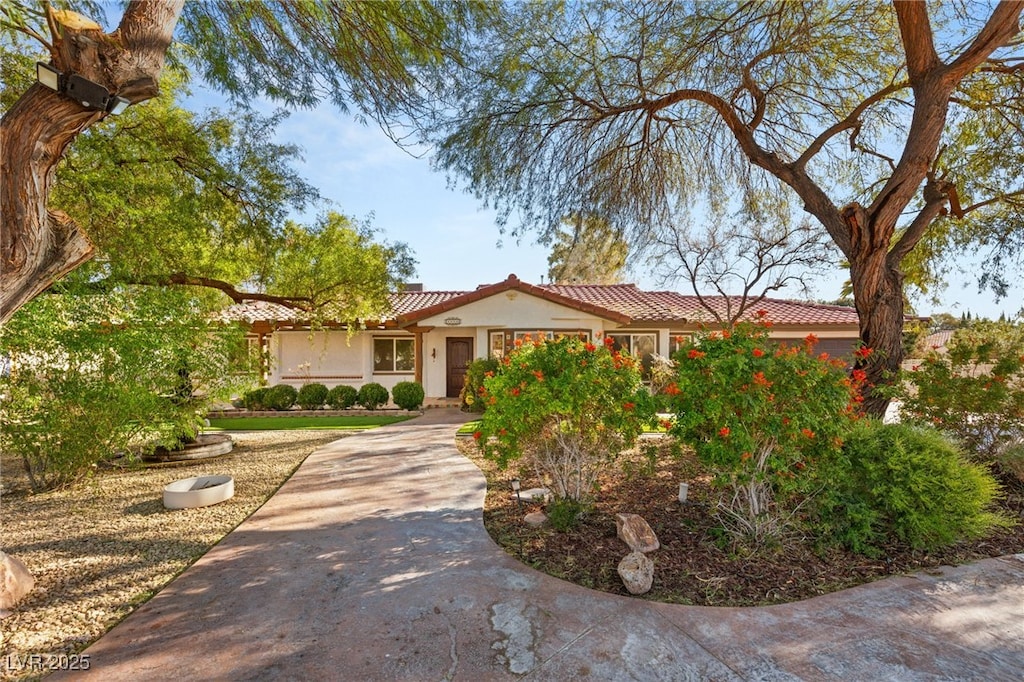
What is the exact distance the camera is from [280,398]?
602 inches

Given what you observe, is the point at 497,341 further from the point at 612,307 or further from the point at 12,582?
the point at 12,582

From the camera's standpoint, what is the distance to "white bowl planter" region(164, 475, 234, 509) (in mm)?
6008

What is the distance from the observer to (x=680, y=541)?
14.7 feet

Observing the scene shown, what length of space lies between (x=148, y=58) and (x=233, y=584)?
14.1 ft

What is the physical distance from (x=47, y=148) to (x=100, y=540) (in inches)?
158

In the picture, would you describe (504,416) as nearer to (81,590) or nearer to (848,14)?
(81,590)

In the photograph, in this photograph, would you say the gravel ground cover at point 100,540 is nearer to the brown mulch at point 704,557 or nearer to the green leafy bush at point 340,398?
the brown mulch at point 704,557

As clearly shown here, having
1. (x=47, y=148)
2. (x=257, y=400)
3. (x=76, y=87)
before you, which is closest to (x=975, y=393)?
(x=76, y=87)

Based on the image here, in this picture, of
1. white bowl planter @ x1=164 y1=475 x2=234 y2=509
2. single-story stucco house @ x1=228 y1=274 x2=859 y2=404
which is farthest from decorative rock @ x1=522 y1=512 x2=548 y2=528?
single-story stucco house @ x1=228 y1=274 x2=859 y2=404

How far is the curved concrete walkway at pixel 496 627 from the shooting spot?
283 centimetres

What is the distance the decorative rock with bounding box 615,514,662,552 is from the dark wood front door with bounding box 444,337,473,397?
45.5ft

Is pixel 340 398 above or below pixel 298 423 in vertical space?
above

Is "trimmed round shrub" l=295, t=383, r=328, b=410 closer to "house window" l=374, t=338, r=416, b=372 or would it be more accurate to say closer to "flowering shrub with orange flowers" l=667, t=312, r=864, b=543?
"house window" l=374, t=338, r=416, b=372

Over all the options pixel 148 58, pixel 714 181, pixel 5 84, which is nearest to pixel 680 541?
pixel 148 58
